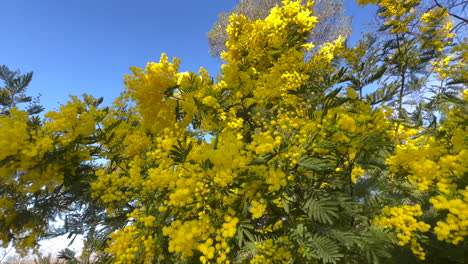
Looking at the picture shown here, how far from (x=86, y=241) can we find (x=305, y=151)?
382 centimetres

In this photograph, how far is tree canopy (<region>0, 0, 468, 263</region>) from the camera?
201 centimetres

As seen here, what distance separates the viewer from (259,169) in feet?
6.46

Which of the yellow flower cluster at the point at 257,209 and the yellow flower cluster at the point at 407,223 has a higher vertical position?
the yellow flower cluster at the point at 257,209

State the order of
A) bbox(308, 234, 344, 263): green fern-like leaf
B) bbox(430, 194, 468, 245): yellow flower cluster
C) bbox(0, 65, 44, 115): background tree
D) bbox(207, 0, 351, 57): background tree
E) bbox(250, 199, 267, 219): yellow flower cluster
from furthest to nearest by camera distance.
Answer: bbox(207, 0, 351, 57): background tree
bbox(0, 65, 44, 115): background tree
bbox(308, 234, 344, 263): green fern-like leaf
bbox(250, 199, 267, 219): yellow flower cluster
bbox(430, 194, 468, 245): yellow flower cluster

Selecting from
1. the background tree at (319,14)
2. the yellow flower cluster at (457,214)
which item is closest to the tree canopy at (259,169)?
the yellow flower cluster at (457,214)

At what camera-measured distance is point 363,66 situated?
4.29 meters

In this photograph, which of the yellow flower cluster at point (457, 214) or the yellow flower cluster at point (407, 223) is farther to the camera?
the yellow flower cluster at point (407, 223)

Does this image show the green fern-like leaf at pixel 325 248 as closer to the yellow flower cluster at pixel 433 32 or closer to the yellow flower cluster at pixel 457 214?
the yellow flower cluster at pixel 457 214

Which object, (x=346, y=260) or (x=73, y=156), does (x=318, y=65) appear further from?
(x=73, y=156)

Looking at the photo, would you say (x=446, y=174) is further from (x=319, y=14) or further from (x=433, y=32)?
(x=319, y=14)

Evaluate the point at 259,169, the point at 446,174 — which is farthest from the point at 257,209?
the point at 446,174

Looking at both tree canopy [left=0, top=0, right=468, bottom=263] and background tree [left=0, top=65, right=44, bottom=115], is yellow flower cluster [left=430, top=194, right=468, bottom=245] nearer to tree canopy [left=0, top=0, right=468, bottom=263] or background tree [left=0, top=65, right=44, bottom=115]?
tree canopy [left=0, top=0, right=468, bottom=263]

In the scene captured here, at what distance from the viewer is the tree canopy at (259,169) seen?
201 cm

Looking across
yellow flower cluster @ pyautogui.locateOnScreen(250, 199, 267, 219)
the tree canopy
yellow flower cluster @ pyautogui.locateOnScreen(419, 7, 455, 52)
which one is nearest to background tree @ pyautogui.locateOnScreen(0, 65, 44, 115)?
the tree canopy
